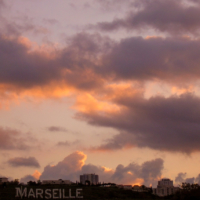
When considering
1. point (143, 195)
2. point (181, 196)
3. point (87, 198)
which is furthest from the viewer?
point (143, 195)

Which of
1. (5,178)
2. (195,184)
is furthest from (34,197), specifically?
(5,178)

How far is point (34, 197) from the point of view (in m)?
128

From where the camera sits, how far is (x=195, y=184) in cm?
13988

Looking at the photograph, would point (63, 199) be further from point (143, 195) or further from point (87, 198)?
point (143, 195)

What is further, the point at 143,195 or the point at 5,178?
the point at 5,178

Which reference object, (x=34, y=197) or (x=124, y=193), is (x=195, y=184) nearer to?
(x=124, y=193)

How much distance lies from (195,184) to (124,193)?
3554 centimetres

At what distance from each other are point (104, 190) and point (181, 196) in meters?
42.7

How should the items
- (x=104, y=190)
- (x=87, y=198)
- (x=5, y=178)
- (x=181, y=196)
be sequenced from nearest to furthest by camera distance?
(x=181, y=196) < (x=87, y=198) < (x=104, y=190) < (x=5, y=178)

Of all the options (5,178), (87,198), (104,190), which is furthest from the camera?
(5,178)

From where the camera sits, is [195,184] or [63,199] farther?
[195,184]

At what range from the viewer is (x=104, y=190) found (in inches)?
6152

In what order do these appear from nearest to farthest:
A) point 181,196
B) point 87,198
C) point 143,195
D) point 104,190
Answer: point 181,196 → point 87,198 → point 104,190 → point 143,195

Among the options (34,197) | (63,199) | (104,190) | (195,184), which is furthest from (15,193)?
(195,184)
